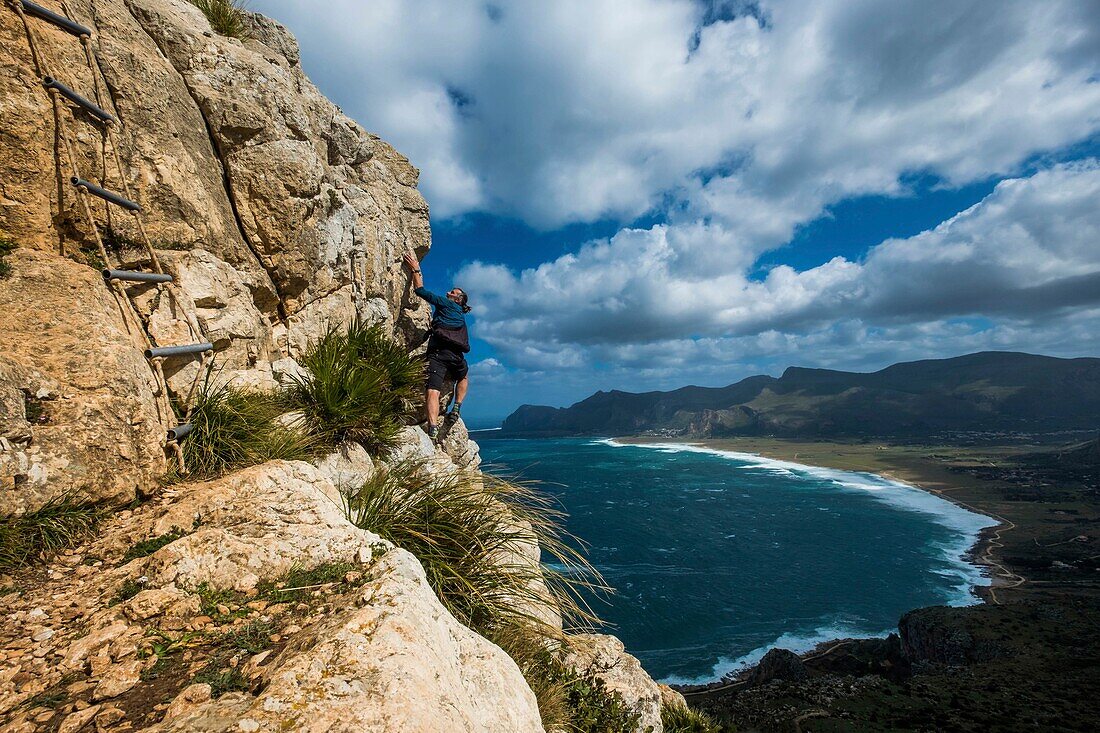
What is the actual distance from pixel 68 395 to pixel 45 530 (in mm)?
1010

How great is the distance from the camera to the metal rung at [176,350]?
4.34 m

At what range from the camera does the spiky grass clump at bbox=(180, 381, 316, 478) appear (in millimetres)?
4234

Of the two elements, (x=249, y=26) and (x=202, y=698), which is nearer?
(x=202, y=698)

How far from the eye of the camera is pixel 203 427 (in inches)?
174

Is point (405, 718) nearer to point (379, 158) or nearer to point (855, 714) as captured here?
point (379, 158)

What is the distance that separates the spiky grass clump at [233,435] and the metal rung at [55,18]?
3967 millimetres

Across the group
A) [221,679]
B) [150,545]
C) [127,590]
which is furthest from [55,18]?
[221,679]

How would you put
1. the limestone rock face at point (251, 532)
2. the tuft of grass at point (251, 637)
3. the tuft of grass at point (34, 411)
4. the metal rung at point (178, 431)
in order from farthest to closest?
the metal rung at point (178, 431) < the tuft of grass at point (34, 411) < the limestone rock face at point (251, 532) < the tuft of grass at point (251, 637)

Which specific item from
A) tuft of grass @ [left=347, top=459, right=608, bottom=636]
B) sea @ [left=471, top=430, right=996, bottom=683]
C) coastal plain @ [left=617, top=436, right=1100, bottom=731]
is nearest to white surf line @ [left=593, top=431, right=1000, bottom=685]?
sea @ [left=471, top=430, right=996, bottom=683]

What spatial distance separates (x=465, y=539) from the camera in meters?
4.84

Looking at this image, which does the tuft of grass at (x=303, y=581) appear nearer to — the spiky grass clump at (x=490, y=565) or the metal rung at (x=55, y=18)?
the spiky grass clump at (x=490, y=565)

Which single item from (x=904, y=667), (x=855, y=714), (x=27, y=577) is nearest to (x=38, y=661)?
(x=27, y=577)

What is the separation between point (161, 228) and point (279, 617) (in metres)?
5.27

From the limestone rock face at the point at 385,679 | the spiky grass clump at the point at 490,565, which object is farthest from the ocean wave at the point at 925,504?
the limestone rock face at the point at 385,679
